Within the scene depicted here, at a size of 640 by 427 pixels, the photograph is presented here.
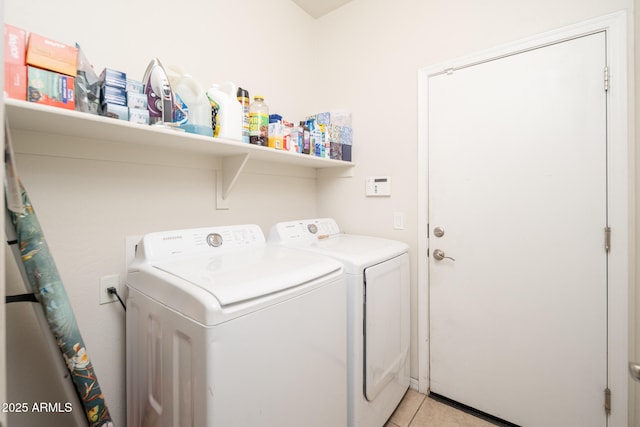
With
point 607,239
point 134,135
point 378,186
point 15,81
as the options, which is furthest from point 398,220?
point 15,81

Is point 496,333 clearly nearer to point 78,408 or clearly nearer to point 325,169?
point 325,169

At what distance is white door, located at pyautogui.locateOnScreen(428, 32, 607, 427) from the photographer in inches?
56.0

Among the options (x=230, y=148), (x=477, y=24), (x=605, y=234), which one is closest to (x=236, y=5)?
(x=230, y=148)

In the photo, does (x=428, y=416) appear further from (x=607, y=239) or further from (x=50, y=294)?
(x=50, y=294)

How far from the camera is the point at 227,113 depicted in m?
1.38

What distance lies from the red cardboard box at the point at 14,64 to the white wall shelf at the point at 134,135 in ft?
0.18

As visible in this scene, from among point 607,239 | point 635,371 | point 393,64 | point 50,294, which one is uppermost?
point 393,64

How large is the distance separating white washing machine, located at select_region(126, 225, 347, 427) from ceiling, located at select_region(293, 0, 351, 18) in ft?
6.57

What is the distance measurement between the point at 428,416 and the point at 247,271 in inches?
60.4

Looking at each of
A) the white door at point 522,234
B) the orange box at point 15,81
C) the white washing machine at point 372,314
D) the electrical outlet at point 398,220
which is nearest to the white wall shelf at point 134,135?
the orange box at point 15,81

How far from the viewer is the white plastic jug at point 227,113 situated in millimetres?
1366

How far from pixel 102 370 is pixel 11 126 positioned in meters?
1.05

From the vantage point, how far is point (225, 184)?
1.69m

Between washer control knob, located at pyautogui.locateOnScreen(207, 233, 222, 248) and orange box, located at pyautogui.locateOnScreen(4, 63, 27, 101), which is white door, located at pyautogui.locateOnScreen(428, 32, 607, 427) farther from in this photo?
orange box, located at pyautogui.locateOnScreen(4, 63, 27, 101)
